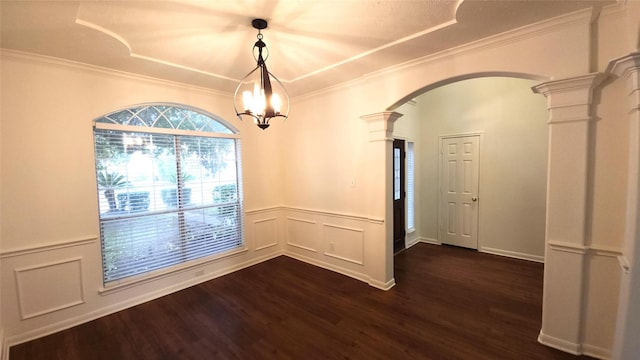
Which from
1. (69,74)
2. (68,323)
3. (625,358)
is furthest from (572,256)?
(69,74)

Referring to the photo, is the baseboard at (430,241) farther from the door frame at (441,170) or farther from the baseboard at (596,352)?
the baseboard at (596,352)

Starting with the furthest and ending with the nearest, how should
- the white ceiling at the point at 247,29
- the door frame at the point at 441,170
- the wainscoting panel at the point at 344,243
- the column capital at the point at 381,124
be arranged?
the door frame at the point at 441,170 < the wainscoting panel at the point at 344,243 < the column capital at the point at 381,124 < the white ceiling at the point at 247,29

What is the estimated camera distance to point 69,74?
2.52m

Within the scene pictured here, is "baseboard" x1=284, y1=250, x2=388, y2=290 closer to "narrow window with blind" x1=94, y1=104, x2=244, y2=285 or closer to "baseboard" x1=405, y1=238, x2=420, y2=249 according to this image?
"narrow window with blind" x1=94, y1=104, x2=244, y2=285

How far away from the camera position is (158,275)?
311 cm

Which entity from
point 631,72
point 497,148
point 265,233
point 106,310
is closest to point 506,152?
point 497,148

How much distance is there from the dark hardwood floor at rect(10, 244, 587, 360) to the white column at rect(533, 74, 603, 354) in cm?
28

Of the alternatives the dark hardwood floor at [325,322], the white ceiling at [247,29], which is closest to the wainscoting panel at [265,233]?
the dark hardwood floor at [325,322]

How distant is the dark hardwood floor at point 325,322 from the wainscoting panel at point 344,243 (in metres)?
0.31

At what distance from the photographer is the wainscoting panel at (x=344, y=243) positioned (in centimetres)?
347

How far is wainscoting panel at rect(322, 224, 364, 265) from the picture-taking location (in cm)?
347

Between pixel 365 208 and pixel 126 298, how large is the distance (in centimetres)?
313

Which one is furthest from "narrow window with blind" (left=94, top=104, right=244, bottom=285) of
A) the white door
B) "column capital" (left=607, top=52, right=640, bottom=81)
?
"column capital" (left=607, top=52, right=640, bottom=81)

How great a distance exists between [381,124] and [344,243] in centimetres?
179
